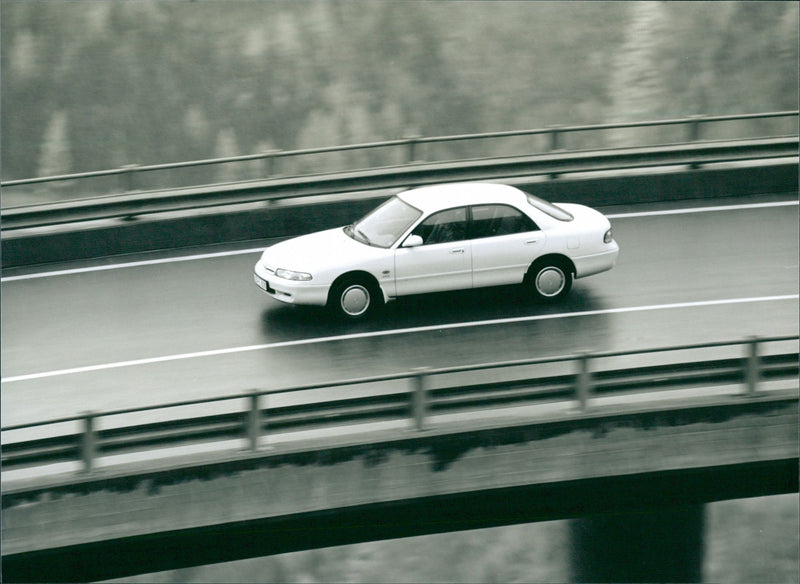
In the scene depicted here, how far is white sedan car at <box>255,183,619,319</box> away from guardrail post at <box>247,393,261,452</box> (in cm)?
331

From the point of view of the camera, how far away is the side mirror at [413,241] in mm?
13750

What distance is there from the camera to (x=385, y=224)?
14.4m

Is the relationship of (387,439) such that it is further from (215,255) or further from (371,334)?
(215,255)

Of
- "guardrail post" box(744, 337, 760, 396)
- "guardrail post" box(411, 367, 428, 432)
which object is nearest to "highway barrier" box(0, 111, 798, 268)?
"guardrail post" box(411, 367, 428, 432)

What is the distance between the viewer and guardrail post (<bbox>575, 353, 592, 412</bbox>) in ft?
36.7

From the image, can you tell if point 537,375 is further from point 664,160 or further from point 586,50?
point 586,50

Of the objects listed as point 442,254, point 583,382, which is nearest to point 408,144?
point 442,254

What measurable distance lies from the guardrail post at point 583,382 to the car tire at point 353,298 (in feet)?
11.7

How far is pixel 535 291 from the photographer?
14.4m

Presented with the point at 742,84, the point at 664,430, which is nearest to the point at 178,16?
the point at 742,84

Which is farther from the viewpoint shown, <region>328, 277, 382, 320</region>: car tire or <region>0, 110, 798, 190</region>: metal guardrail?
<region>0, 110, 798, 190</region>: metal guardrail

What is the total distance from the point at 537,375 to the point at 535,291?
214 centimetres

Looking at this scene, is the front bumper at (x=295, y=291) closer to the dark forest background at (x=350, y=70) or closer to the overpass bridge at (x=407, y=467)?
the overpass bridge at (x=407, y=467)

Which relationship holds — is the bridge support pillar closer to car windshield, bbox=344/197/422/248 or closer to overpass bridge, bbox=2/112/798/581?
overpass bridge, bbox=2/112/798/581
